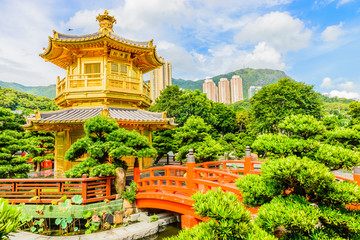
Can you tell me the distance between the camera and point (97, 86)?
10008mm

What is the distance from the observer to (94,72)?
10.6 m

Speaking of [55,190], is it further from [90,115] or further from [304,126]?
[304,126]

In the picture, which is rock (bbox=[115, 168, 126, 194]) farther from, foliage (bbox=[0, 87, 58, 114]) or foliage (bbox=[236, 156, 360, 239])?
foliage (bbox=[0, 87, 58, 114])

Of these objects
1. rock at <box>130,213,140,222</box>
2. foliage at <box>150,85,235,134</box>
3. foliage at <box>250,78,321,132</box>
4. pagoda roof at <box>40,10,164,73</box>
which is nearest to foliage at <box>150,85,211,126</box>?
foliage at <box>150,85,235,134</box>

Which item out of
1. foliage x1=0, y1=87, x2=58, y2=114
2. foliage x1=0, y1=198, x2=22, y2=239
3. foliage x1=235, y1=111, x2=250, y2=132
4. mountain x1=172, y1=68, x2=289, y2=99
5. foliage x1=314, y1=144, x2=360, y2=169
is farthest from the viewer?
mountain x1=172, y1=68, x2=289, y2=99

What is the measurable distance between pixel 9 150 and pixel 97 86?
4.75 metres

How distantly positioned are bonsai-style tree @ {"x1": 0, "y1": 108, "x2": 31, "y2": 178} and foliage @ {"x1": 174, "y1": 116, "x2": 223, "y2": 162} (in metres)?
7.23

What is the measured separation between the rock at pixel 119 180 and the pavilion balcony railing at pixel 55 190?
0.22 m

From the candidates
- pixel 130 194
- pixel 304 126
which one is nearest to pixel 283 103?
pixel 130 194

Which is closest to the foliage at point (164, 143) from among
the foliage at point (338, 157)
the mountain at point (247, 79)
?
the foliage at point (338, 157)

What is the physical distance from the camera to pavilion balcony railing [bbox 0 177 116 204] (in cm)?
649

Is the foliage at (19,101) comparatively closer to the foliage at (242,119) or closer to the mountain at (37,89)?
the foliage at (242,119)

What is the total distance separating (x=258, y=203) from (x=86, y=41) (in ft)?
33.3

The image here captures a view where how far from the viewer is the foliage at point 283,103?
66.0 ft
